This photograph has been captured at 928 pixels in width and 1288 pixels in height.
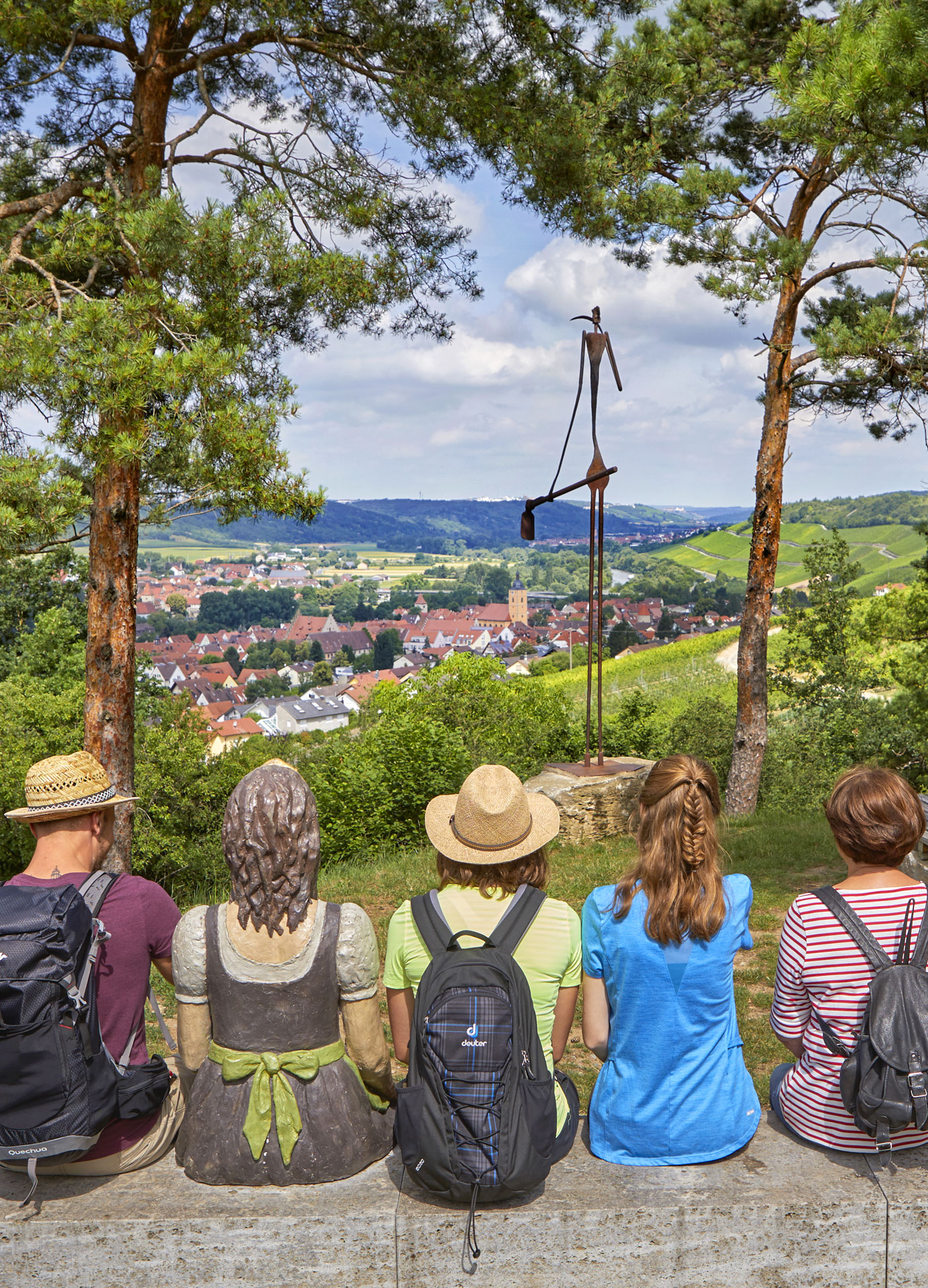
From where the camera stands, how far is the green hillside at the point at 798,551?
96.6 meters

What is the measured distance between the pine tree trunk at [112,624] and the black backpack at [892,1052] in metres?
6.00

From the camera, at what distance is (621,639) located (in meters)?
64.5

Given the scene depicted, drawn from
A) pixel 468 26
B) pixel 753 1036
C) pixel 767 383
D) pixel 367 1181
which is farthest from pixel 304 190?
pixel 367 1181

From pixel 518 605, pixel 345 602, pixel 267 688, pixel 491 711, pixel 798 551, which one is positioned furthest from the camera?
pixel 345 602

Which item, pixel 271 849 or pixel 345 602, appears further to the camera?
pixel 345 602

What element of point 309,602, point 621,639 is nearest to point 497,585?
point 309,602

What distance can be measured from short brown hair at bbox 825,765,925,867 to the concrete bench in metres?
0.79

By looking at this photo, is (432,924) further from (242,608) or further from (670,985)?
(242,608)

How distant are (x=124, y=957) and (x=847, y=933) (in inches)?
67.4

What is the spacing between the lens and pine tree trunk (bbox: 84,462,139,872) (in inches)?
276

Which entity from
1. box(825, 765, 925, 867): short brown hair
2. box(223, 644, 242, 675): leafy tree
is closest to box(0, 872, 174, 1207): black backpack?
box(825, 765, 925, 867): short brown hair

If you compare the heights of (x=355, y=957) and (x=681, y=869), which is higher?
(x=681, y=869)

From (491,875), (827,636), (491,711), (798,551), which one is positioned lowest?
(798,551)

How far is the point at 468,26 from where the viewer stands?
712cm
